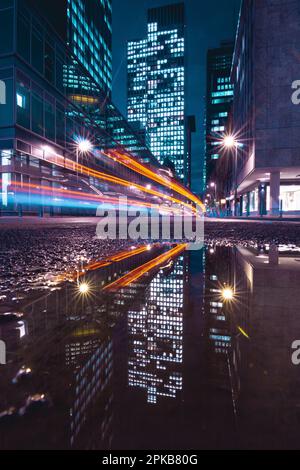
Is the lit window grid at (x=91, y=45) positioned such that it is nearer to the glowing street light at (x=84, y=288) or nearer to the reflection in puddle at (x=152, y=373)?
the glowing street light at (x=84, y=288)

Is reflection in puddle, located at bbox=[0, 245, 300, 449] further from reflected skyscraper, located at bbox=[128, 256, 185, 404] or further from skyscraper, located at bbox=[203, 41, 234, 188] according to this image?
skyscraper, located at bbox=[203, 41, 234, 188]

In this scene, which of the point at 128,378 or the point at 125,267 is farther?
the point at 125,267

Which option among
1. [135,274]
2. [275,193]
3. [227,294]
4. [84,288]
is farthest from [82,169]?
[227,294]

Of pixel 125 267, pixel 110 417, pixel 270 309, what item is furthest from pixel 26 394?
pixel 125 267

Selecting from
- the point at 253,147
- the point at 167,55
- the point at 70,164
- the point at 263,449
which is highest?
the point at 167,55

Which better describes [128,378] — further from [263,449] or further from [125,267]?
[125,267]

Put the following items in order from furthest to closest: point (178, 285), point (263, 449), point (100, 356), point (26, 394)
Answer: point (178, 285) < point (100, 356) < point (26, 394) < point (263, 449)

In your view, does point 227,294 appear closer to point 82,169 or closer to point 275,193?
point 82,169

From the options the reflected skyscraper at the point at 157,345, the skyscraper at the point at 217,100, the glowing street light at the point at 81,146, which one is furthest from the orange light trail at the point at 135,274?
the skyscraper at the point at 217,100
